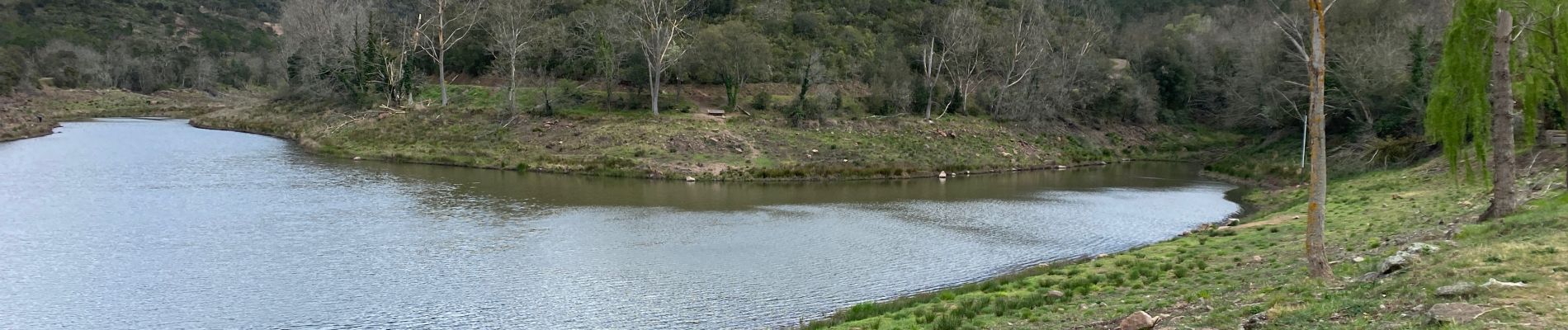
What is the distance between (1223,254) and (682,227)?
18.1 meters

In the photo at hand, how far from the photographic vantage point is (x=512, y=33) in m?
70.7

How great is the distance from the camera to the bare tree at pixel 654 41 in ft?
217

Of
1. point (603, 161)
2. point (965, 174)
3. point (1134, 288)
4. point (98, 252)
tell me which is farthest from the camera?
point (965, 174)

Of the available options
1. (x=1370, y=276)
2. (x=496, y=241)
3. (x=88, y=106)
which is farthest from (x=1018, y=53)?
(x=88, y=106)

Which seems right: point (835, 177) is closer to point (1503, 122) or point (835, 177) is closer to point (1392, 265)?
point (1503, 122)

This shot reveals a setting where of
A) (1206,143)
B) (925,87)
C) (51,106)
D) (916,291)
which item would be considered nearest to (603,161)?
(925,87)

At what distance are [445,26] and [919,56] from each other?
39282 mm

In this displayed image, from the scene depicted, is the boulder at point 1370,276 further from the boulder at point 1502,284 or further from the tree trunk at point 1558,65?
the tree trunk at point 1558,65

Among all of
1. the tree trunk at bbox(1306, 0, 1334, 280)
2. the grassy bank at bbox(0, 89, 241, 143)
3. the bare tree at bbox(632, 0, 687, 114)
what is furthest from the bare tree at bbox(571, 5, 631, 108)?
the tree trunk at bbox(1306, 0, 1334, 280)

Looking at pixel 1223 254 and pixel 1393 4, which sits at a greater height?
pixel 1393 4

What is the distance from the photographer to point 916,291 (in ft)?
82.7

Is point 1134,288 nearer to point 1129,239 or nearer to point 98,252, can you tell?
point 1129,239

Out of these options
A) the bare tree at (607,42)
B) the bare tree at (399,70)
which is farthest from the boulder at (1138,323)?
the bare tree at (399,70)

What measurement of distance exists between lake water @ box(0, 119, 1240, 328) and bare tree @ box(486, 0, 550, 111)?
1428 centimetres
